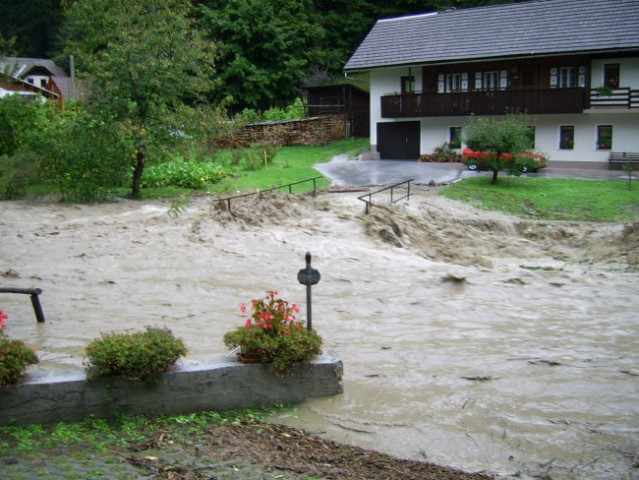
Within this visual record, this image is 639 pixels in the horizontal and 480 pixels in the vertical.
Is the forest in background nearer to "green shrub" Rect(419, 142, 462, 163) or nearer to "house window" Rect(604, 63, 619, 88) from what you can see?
"green shrub" Rect(419, 142, 462, 163)

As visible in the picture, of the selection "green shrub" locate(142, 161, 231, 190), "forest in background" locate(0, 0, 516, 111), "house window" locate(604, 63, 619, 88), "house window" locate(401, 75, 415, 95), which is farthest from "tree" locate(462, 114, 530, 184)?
"forest in background" locate(0, 0, 516, 111)

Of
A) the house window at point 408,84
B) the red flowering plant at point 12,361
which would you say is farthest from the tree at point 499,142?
the red flowering plant at point 12,361

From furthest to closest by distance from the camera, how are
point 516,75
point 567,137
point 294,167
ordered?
1. point 516,75
2. point 567,137
3. point 294,167

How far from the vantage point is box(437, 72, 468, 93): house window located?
37906 mm

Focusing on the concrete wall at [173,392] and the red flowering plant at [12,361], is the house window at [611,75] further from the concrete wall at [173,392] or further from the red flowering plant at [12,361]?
the red flowering plant at [12,361]

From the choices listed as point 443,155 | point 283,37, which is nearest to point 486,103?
point 443,155

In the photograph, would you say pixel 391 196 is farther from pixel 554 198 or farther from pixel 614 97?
pixel 614 97

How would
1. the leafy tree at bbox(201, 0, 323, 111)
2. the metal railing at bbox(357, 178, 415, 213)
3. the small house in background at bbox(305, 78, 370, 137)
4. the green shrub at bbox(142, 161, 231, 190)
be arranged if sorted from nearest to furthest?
the metal railing at bbox(357, 178, 415, 213), the green shrub at bbox(142, 161, 231, 190), the leafy tree at bbox(201, 0, 323, 111), the small house in background at bbox(305, 78, 370, 137)

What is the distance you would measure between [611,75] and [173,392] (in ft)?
105

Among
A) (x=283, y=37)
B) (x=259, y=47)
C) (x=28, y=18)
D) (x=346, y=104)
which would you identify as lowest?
(x=346, y=104)

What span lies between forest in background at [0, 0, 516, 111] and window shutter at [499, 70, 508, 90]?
44.4ft

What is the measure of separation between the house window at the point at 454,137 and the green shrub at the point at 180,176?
46.2ft

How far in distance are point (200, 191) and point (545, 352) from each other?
1803 centimetres

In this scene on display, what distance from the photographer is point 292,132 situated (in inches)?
1692
